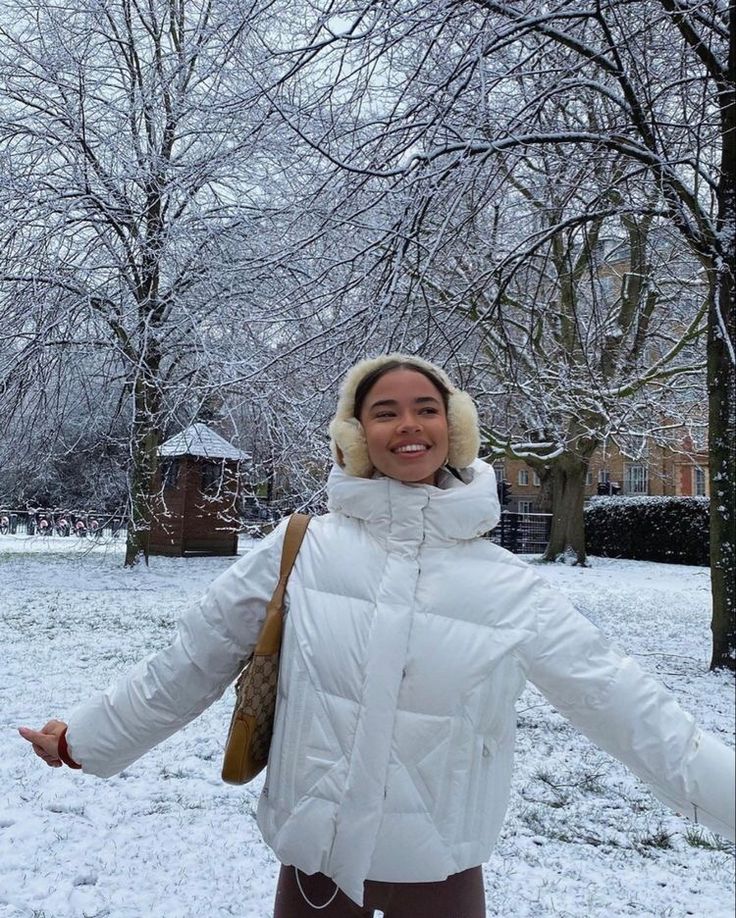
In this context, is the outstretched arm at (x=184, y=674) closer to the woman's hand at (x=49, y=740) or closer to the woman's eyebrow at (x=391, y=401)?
the woman's hand at (x=49, y=740)

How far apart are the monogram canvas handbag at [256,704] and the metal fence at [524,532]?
54.7 ft

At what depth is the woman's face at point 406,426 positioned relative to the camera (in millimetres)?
1447

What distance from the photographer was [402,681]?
1308mm

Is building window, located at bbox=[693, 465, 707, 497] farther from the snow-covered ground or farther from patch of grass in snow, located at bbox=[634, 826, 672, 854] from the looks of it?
patch of grass in snow, located at bbox=[634, 826, 672, 854]

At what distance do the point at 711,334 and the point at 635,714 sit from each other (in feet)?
15.2

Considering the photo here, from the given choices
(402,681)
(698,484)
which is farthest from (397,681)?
(698,484)

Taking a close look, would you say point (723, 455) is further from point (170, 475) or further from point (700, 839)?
point (170, 475)

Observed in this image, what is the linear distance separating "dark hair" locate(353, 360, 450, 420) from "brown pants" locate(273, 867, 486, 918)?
886 mm

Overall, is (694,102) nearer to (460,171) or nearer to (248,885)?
(460,171)

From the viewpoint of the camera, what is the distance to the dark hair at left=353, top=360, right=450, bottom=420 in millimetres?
1542

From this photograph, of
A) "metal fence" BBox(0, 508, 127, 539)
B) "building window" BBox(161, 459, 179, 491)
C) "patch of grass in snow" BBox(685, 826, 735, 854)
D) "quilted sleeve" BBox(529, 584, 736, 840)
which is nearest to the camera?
"quilted sleeve" BBox(529, 584, 736, 840)

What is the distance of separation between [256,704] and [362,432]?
548mm

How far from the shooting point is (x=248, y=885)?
2684mm

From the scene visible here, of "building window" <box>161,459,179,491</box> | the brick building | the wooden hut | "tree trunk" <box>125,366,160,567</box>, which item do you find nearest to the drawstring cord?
"tree trunk" <box>125,366,160,567</box>
